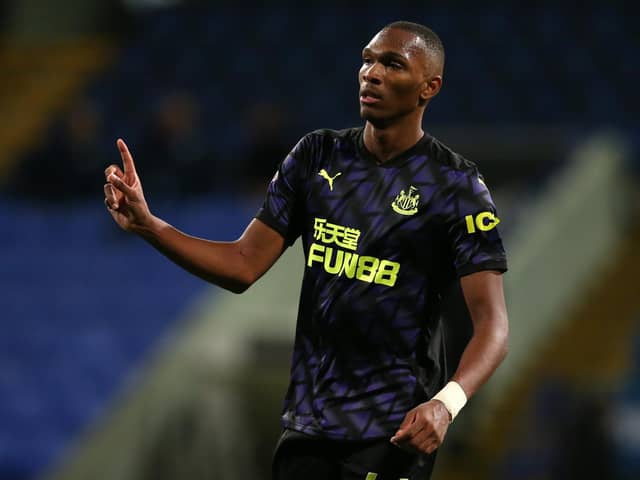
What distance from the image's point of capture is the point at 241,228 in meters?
10.1

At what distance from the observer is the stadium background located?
8.39 metres

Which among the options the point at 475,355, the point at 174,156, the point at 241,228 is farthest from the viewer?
the point at 174,156

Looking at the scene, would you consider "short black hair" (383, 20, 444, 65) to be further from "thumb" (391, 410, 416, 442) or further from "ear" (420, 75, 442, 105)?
"thumb" (391, 410, 416, 442)

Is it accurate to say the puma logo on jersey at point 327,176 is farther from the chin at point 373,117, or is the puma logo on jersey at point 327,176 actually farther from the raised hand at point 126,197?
the raised hand at point 126,197

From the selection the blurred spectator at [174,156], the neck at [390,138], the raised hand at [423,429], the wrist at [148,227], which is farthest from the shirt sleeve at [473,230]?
the blurred spectator at [174,156]

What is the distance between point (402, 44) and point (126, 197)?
0.71m

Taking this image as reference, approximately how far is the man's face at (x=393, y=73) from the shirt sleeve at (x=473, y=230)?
0.23 meters

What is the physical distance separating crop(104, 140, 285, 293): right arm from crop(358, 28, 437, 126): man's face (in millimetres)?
417

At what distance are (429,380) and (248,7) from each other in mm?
11667

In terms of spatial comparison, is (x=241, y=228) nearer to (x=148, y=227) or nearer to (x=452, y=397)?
(x=148, y=227)

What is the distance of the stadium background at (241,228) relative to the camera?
27.5ft

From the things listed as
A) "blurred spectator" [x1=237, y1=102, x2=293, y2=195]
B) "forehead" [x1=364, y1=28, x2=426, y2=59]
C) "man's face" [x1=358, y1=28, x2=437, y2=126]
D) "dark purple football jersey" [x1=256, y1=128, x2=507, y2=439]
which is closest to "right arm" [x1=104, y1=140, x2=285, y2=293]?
"dark purple football jersey" [x1=256, y1=128, x2=507, y2=439]

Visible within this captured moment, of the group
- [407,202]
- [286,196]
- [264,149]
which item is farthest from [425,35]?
[264,149]

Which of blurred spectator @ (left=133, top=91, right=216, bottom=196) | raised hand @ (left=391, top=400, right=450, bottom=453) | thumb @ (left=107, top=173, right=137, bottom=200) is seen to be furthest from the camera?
blurred spectator @ (left=133, top=91, right=216, bottom=196)
